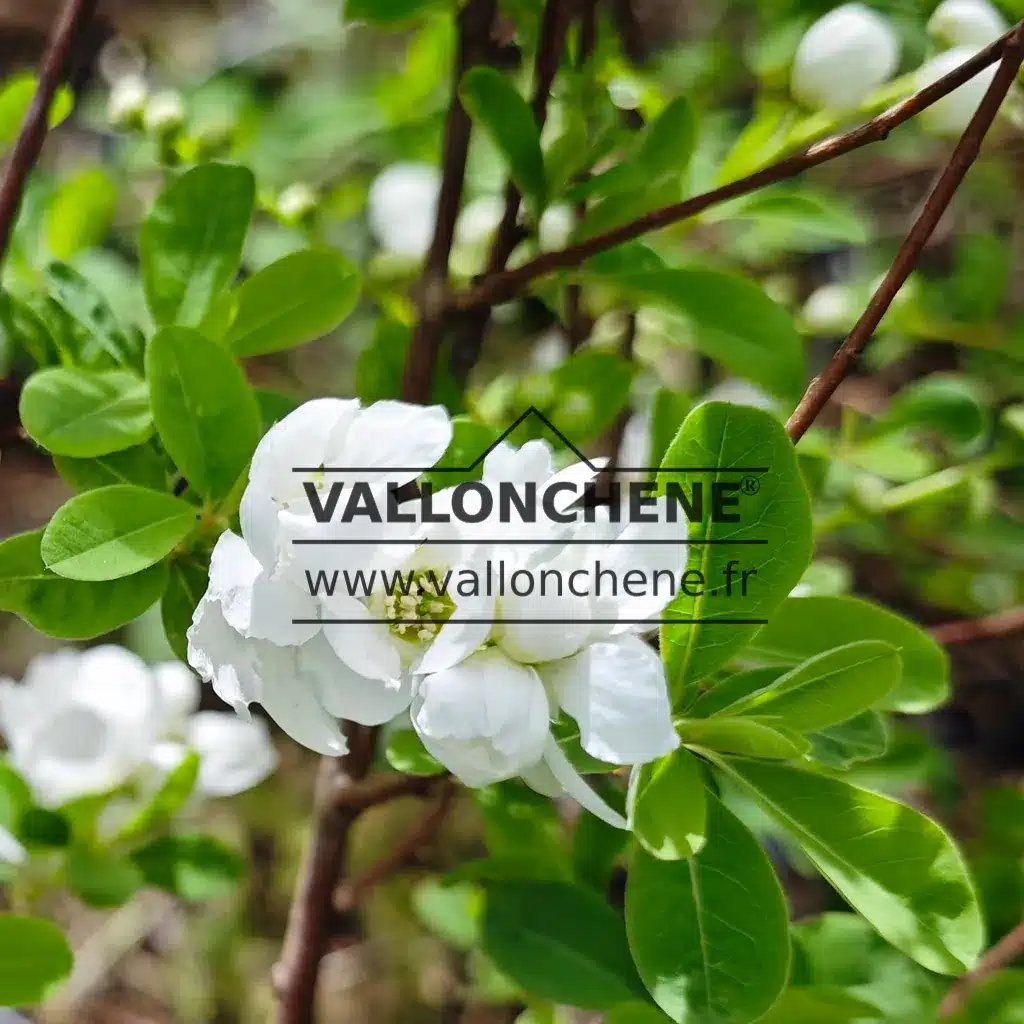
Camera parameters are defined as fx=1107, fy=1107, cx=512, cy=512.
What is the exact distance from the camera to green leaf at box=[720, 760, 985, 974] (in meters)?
0.47

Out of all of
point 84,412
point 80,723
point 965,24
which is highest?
point 965,24

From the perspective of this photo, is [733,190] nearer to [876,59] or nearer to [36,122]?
[876,59]

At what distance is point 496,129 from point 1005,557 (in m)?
0.93

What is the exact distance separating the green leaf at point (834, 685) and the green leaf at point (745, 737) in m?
0.01

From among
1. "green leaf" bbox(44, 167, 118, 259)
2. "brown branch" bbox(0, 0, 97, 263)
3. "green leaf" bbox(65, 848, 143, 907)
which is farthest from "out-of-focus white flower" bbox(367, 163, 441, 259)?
"green leaf" bbox(65, 848, 143, 907)

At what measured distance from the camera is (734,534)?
485 millimetres

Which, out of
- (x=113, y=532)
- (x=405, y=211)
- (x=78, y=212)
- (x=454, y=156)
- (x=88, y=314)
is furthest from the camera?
(x=405, y=211)

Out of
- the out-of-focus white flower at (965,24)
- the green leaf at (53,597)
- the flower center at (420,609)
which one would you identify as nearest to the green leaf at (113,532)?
the green leaf at (53,597)

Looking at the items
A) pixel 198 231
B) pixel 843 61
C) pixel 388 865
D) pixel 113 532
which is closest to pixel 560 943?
pixel 388 865

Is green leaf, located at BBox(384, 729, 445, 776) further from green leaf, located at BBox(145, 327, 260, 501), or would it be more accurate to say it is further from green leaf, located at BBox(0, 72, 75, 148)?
green leaf, located at BBox(0, 72, 75, 148)

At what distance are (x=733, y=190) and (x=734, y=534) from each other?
22 cm

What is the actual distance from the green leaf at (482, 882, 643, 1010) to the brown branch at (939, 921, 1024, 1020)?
271 mm

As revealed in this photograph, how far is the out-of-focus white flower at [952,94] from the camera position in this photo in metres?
0.70

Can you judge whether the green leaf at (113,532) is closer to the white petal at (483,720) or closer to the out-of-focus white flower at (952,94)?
the white petal at (483,720)
